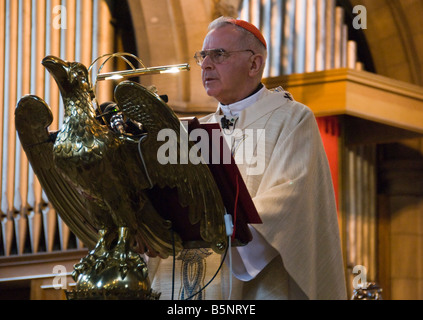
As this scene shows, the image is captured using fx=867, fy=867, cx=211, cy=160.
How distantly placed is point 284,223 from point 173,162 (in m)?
0.42

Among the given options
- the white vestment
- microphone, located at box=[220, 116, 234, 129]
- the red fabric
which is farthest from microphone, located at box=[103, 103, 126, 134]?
the red fabric

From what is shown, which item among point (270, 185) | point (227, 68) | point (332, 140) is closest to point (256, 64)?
point (227, 68)

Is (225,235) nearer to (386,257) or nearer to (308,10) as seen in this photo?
(308,10)

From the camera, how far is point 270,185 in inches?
107

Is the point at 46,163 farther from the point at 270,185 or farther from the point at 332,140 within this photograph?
the point at 332,140

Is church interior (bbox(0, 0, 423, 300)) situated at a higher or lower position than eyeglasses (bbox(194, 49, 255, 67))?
higher

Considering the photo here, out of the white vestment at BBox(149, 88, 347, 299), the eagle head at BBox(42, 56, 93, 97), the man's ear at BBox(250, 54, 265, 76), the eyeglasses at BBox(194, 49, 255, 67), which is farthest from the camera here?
the man's ear at BBox(250, 54, 265, 76)

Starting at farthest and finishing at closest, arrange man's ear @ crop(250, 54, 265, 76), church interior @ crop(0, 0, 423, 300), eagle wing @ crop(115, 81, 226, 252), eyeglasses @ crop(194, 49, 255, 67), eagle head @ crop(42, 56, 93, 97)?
church interior @ crop(0, 0, 423, 300) < man's ear @ crop(250, 54, 265, 76) < eyeglasses @ crop(194, 49, 255, 67) < eagle head @ crop(42, 56, 93, 97) < eagle wing @ crop(115, 81, 226, 252)

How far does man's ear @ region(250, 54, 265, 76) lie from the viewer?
3.18 metres

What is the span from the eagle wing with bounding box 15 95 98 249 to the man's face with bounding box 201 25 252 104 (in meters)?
0.67

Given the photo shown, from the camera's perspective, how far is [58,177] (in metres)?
2.67

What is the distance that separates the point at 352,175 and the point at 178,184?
4.42m

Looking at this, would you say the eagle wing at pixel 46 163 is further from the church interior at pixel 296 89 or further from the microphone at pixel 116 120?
the church interior at pixel 296 89

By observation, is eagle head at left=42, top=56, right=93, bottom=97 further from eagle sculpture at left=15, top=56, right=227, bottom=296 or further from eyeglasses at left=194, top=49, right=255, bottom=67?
eyeglasses at left=194, top=49, right=255, bottom=67
